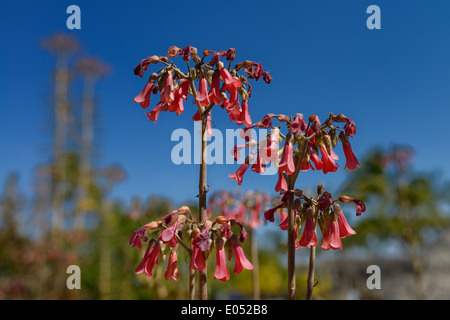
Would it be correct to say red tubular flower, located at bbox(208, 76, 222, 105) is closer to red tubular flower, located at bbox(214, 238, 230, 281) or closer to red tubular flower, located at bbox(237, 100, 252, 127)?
A: red tubular flower, located at bbox(237, 100, 252, 127)

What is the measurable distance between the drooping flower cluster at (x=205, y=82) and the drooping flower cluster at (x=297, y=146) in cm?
27

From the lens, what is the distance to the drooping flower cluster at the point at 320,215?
1.95 metres

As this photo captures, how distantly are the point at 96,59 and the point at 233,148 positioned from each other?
2201 centimetres

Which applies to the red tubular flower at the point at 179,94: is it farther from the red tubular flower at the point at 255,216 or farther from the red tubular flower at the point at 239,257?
the red tubular flower at the point at 255,216

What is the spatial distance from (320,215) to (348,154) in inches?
15.6

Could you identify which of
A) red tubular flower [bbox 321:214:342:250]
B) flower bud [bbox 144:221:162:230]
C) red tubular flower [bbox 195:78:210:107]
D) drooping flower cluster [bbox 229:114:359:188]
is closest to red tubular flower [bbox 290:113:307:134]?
drooping flower cluster [bbox 229:114:359:188]

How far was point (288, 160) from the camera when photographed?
1960mm

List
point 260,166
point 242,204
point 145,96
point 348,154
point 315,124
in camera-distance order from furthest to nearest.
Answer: point 242,204
point 145,96
point 348,154
point 260,166
point 315,124

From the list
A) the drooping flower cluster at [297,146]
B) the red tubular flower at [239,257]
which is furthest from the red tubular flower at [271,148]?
the red tubular flower at [239,257]

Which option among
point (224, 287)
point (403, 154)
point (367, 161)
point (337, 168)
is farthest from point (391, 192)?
point (337, 168)

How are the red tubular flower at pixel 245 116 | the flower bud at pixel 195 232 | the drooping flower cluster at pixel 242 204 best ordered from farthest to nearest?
1. the drooping flower cluster at pixel 242 204
2. the red tubular flower at pixel 245 116
3. the flower bud at pixel 195 232

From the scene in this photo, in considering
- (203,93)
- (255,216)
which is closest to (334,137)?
(203,93)

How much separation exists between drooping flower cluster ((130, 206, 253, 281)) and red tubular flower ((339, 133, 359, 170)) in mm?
754

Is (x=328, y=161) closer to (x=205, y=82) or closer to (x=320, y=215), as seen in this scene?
(x=320, y=215)
